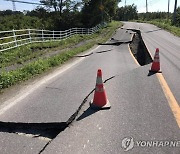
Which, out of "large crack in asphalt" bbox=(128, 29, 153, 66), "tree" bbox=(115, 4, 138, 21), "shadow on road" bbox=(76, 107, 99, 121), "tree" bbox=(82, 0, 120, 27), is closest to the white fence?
"large crack in asphalt" bbox=(128, 29, 153, 66)

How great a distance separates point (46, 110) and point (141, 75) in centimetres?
400

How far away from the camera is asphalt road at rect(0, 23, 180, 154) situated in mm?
3637

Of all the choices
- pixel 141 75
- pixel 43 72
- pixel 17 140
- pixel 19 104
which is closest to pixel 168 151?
pixel 17 140

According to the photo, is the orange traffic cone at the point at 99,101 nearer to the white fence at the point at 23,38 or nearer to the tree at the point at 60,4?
the white fence at the point at 23,38

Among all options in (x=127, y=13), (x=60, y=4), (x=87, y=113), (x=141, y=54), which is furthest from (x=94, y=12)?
(x=127, y=13)

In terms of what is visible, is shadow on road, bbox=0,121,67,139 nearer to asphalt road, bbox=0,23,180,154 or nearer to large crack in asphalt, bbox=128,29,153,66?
asphalt road, bbox=0,23,180,154

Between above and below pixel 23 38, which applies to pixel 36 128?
below

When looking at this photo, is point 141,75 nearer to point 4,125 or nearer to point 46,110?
point 46,110

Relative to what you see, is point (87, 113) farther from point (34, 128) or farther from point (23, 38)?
point (23, 38)

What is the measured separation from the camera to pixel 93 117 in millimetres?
4625

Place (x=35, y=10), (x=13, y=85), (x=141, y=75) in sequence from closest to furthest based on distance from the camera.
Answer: (x=13, y=85) → (x=141, y=75) → (x=35, y=10)

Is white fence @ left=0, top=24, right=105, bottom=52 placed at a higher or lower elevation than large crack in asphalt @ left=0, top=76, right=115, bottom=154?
higher

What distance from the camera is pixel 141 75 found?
318 inches

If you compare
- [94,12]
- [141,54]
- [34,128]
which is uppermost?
[94,12]
